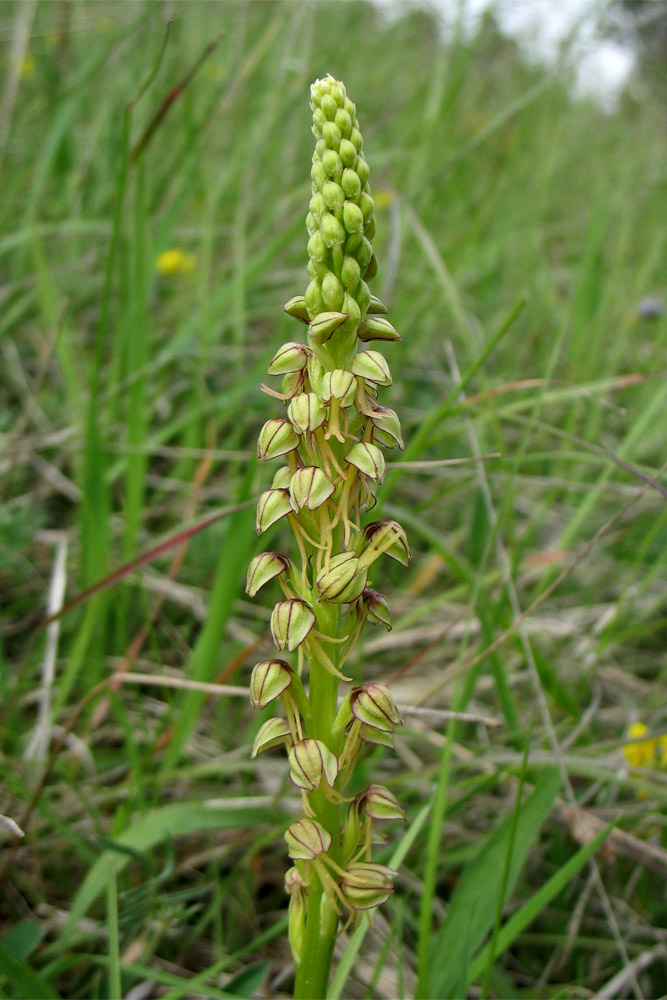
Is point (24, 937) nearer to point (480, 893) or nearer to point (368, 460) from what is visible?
point (480, 893)

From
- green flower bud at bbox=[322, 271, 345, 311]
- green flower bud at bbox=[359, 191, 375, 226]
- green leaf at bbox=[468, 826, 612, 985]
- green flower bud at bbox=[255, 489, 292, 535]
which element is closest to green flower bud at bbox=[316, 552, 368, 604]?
green flower bud at bbox=[255, 489, 292, 535]

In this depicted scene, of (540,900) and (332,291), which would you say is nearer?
(332,291)

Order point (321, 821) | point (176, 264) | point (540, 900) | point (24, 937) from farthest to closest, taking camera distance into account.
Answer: point (176, 264) → point (24, 937) → point (540, 900) → point (321, 821)

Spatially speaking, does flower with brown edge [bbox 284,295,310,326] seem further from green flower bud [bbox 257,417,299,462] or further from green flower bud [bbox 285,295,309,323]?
green flower bud [bbox 257,417,299,462]

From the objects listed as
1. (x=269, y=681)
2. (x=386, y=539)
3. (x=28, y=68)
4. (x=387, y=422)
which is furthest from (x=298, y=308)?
(x=28, y=68)

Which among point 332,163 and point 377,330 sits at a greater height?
point 332,163

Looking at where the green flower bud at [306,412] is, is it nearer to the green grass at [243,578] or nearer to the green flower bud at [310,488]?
the green flower bud at [310,488]

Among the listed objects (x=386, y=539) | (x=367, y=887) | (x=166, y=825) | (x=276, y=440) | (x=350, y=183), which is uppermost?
(x=350, y=183)

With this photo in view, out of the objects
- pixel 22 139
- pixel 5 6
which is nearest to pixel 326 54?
pixel 22 139

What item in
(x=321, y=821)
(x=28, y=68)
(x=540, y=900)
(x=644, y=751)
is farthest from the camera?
(x=28, y=68)

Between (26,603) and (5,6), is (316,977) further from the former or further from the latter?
(5,6)
